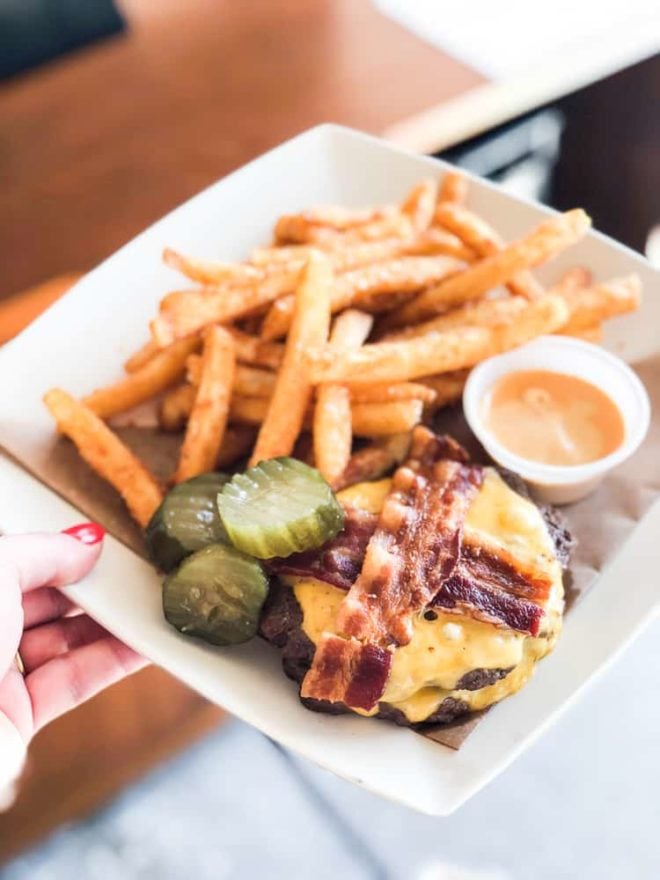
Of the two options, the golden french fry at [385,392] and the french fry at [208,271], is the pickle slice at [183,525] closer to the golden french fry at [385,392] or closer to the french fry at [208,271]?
the golden french fry at [385,392]

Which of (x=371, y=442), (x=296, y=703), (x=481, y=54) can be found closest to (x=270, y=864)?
(x=296, y=703)

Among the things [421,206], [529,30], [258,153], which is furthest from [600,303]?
[529,30]

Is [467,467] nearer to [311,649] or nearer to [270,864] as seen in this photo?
[311,649]

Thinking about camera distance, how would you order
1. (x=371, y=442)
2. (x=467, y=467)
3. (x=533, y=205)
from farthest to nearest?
(x=533, y=205) < (x=371, y=442) < (x=467, y=467)

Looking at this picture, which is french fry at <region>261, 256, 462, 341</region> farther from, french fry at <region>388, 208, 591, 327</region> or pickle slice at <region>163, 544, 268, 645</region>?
pickle slice at <region>163, 544, 268, 645</region>

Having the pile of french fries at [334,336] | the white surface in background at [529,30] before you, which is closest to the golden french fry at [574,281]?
the pile of french fries at [334,336]

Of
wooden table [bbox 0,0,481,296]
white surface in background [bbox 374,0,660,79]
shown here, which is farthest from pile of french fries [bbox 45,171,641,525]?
white surface in background [bbox 374,0,660,79]
